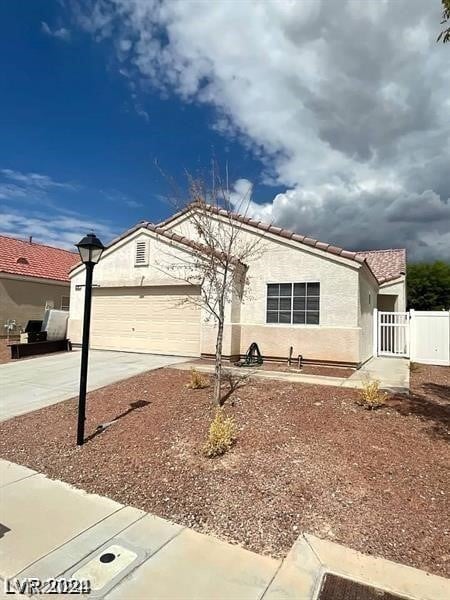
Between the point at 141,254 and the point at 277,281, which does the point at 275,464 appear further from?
the point at 141,254

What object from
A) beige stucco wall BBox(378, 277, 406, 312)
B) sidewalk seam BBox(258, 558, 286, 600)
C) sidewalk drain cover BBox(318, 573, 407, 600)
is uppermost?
beige stucco wall BBox(378, 277, 406, 312)

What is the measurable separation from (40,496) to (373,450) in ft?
14.3

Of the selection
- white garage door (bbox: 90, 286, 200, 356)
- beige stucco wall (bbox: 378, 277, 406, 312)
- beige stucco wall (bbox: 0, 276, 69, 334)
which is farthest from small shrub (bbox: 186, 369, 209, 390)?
beige stucco wall (bbox: 0, 276, 69, 334)

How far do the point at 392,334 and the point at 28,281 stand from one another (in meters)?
19.5

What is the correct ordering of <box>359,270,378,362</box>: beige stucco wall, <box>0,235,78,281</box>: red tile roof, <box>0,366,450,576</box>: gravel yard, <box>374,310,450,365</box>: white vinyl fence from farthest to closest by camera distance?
<box>0,235,78,281</box>: red tile roof, <box>374,310,450,365</box>: white vinyl fence, <box>359,270,378,362</box>: beige stucco wall, <box>0,366,450,576</box>: gravel yard

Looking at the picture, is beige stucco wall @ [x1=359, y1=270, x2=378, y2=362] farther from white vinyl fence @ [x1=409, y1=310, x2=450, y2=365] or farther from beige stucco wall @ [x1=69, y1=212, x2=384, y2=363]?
white vinyl fence @ [x1=409, y1=310, x2=450, y2=365]

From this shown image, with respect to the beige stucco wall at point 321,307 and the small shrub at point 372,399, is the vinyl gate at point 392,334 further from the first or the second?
the small shrub at point 372,399

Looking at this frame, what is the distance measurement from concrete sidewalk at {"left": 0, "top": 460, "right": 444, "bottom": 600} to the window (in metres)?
9.05

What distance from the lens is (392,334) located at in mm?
16219

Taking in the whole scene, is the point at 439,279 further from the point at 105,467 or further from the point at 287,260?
the point at 105,467

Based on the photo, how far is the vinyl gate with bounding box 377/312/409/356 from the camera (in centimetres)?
1565

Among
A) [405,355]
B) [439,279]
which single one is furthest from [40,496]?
[439,279]

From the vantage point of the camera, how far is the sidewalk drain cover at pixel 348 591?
2.90 m

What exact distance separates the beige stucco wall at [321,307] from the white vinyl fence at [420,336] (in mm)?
4587
